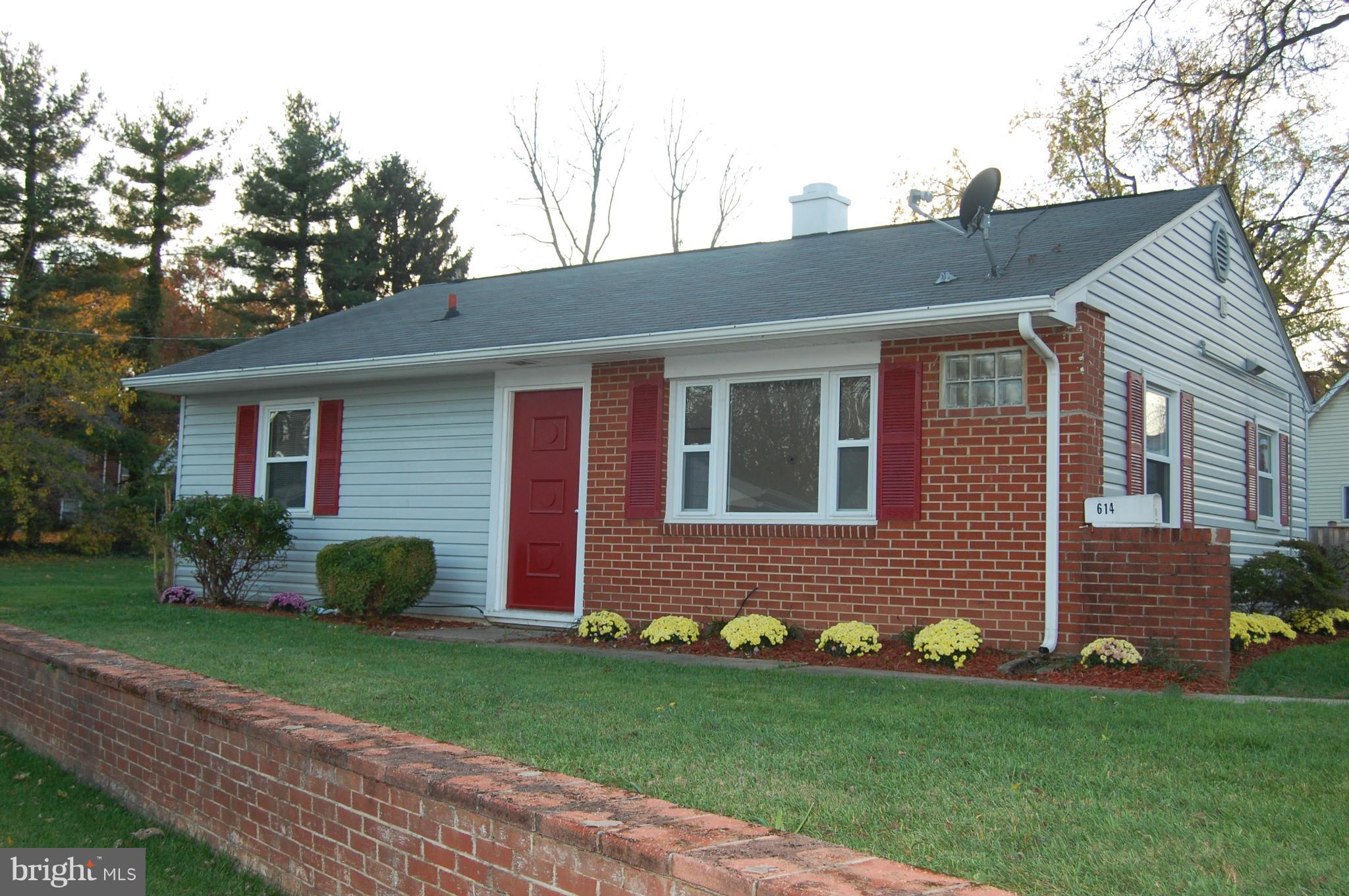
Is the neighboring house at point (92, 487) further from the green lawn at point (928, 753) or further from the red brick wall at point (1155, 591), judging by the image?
the red brick wall at point (1155, 591)

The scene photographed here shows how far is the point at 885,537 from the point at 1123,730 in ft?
12.2

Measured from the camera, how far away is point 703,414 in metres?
9.91

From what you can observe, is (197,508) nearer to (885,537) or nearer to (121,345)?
(885,537)

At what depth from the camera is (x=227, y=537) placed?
1190 centimetres

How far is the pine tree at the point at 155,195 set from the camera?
31.3 metres

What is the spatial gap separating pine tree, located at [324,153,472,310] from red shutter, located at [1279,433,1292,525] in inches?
1075

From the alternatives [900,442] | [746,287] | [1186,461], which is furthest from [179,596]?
[1186,461]

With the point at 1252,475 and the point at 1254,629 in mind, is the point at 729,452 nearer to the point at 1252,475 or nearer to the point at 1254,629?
the point at 1254,629

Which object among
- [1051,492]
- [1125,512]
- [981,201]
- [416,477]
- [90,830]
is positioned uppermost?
[981,201]

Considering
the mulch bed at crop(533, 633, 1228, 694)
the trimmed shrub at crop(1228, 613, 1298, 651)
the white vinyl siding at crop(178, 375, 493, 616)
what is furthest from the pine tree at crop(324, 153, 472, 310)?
the trimmed shrub at crop(1228, 613, 1298, 651)

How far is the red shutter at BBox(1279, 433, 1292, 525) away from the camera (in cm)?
1350

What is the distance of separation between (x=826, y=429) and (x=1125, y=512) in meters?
2.40

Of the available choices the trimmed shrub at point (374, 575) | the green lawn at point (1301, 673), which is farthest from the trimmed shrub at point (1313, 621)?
the trimmed shrub at point (374, 575)

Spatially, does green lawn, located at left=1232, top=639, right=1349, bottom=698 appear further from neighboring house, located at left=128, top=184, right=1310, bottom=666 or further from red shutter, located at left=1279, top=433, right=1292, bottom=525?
red shutter, located at left=1279, top=433, right=1292, bottom=525
